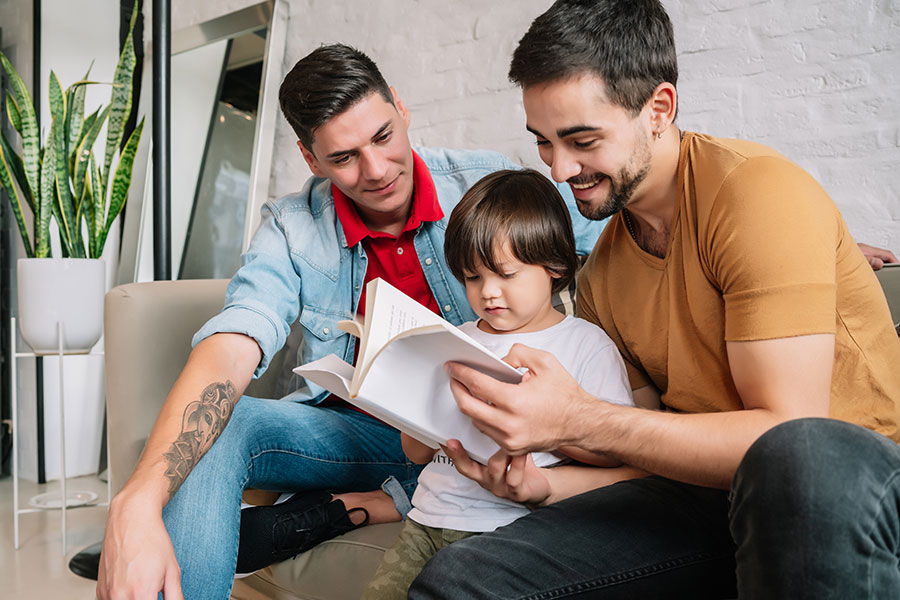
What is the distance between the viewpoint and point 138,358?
1505mm

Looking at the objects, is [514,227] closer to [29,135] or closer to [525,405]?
[525,405]

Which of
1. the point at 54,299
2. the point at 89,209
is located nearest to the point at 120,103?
the point at 89,209

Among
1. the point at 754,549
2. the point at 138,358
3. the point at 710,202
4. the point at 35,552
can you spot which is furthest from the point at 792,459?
the point at 35,552

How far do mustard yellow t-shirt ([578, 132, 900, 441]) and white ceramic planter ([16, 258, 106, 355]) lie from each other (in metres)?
1.93

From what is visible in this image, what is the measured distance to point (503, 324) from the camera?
3.94 feet

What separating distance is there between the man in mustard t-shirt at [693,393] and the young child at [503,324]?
0.30ft

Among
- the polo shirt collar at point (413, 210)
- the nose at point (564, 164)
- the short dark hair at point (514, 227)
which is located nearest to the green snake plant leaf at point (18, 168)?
the polo shirt collar at point (413, 210)

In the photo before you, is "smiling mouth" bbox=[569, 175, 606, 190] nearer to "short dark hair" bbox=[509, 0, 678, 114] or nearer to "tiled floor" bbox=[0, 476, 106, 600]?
"short dark hair" bbox=[509, 0, 678, 114]

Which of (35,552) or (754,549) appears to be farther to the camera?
(35,552)

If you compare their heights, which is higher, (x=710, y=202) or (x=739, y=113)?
(x=739, y=113)

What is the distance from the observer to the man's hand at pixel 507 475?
0.98 meters

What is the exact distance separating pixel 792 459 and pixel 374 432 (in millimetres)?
959

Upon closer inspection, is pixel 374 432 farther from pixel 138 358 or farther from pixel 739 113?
pixel 739 113

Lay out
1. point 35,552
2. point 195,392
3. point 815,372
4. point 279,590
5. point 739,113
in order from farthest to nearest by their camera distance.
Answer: point 35,552 → point 739,113 → point 279,590 → point 195,392 → point 815,372
